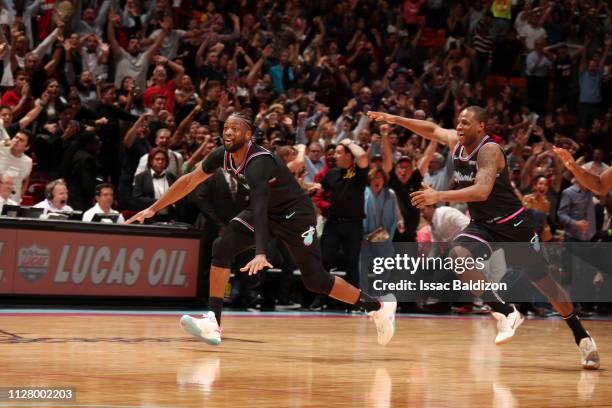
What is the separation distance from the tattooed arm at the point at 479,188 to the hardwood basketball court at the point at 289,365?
4.24 ft

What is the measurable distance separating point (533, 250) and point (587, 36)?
52.6 feet

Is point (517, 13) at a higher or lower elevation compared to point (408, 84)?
higher

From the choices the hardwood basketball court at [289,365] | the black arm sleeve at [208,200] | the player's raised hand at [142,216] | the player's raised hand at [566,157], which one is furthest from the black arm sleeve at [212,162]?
the black arm sleeve at [208,200]

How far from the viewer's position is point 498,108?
883 inches

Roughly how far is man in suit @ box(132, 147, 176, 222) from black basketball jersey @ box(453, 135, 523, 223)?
6.40 meters

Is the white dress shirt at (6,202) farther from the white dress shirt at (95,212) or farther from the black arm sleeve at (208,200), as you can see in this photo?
the black arm sleeve at (208,200)

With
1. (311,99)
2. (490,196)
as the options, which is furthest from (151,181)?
(490,196)

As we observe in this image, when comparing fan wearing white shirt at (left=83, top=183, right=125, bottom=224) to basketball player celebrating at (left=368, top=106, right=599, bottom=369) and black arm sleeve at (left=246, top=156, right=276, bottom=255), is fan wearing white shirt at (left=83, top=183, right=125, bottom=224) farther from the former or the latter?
basketball player celebrating at (left=368, top=106, right=599, bottom=369)

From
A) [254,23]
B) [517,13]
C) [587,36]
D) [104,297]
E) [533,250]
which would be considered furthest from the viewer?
[517,13]

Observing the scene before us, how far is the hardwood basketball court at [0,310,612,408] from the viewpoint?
21.6ft

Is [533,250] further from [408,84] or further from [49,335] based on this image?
[408,84]

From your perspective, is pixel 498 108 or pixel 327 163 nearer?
pixel 327 163

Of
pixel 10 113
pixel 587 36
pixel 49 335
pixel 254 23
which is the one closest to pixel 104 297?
pixel 10 113

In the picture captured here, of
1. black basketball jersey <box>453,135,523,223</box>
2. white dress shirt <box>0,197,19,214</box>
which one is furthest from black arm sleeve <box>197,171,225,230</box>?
black basketball jersey <box>453,135,523,223</box>
